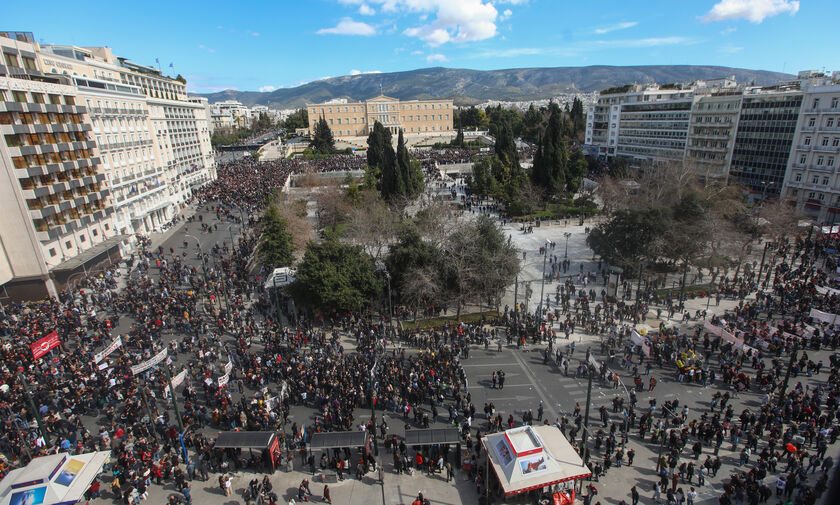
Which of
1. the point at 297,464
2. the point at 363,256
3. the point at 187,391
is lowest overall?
the point at 297,464

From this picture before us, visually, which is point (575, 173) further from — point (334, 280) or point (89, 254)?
point (89, 254)

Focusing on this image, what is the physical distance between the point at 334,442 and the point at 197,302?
20.0 meters

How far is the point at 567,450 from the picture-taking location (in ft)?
51.5

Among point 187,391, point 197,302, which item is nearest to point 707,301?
point 187,391

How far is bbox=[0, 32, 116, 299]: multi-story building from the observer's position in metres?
31.6

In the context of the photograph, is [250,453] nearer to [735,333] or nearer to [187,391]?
[187,391]

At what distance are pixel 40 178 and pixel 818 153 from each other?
71077 mm

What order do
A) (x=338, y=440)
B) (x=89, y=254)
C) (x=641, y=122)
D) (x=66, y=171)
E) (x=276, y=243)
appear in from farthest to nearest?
(x=641, y=122) < (x=89, y=254) < (x=66, y=171) < (x=276, y=243) < (x=338, y=440)

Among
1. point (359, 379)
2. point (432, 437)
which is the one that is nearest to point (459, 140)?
point (359, 379)

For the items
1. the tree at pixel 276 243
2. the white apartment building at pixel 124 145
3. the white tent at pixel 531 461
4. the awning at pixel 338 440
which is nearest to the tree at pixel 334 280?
the tree at pixel 276 243

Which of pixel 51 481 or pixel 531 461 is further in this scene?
pixel 531 461

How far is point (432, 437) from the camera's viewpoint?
671 inches

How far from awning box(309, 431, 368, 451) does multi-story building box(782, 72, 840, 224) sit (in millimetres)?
47361

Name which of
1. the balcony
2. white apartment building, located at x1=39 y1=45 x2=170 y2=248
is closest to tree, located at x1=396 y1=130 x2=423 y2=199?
white apartment building, located at x1=39 y1=45 x2=170 y2=248
